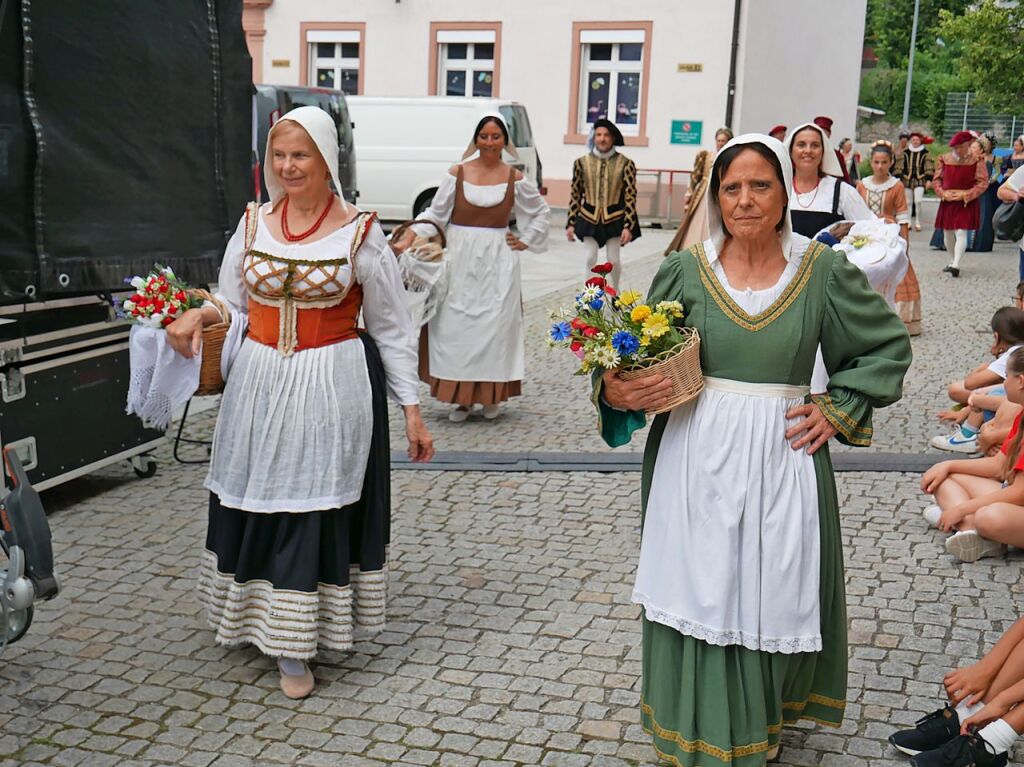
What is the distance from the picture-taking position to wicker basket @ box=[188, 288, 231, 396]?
4.19 m

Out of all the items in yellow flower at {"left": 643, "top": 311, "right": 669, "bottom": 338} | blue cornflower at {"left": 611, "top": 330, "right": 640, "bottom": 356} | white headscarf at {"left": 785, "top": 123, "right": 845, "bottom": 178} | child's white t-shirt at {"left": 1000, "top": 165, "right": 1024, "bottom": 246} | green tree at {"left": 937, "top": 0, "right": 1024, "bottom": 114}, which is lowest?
blue cornflower at {"left": 611, "top": 330, "right": 640, "bottom": 356}

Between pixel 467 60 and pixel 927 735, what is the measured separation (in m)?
22.4

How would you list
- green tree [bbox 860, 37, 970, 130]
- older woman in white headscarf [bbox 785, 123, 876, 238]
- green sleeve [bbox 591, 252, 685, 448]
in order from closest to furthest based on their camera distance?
green sleeve [bbox 591, 252, 685, 448], older woman in white headscarf [bbox 785, 123, 876, 238], green tree [bbox 860, 37, 970, 130]

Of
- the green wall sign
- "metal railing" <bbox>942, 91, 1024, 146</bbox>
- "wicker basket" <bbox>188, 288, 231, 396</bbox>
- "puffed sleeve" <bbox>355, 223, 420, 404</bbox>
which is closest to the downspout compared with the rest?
the green wall sign

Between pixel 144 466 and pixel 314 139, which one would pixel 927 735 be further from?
pixel 144 466

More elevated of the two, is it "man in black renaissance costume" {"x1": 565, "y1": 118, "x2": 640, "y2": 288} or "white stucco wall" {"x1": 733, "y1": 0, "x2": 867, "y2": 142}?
"white stucco wall" {"x1": 733, "y1": 0, "x2": 867, "y2": 142}

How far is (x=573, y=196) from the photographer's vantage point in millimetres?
11836

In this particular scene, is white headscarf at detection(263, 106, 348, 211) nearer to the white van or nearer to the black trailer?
the black trailer

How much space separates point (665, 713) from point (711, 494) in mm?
647

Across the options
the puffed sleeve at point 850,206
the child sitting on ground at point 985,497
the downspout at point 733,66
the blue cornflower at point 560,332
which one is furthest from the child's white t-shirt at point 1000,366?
the downspout at point 733,66

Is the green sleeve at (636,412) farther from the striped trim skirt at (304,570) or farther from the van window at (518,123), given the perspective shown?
the van window at (518,123)

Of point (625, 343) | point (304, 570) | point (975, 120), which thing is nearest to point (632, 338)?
point (625, 343)

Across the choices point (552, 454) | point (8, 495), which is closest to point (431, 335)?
point (552, 454)

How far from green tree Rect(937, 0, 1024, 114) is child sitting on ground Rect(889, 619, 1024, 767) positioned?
1918cm
